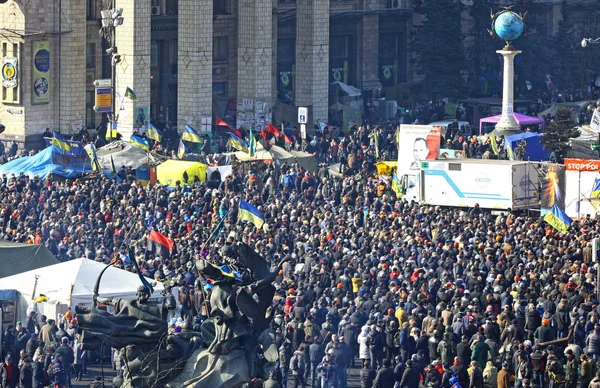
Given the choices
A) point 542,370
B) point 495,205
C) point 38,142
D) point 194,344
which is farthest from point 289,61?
point 194,344

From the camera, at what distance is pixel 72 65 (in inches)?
2387

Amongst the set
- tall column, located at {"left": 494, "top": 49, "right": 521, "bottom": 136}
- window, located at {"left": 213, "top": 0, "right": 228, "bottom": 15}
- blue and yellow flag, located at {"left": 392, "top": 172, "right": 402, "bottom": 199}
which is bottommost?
blue and yellow flag, located at {"left": 392, "top": 172, "right": 402, "bottom": 199}

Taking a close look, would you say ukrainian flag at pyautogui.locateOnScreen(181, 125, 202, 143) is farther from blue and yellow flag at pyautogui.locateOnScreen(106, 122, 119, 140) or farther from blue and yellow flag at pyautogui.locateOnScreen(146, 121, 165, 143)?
blue and yellow flag at pyautogui.locateOnScreen(106, 122, 119, 140)

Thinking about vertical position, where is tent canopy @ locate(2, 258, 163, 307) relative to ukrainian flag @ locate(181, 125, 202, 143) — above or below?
below

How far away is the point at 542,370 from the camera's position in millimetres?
30312

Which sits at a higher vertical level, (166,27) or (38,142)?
(166,27)

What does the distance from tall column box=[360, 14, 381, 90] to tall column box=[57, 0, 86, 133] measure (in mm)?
Result: 15143

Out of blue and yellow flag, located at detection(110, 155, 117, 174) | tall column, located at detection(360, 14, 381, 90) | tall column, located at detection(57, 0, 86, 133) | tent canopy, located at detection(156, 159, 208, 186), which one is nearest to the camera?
tent canopy, located at detection(156, 159, 208, 186)

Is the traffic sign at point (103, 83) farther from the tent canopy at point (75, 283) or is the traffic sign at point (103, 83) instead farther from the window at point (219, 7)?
the tent canopy at point (75, 283)

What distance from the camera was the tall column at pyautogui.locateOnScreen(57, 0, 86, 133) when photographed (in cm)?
6028

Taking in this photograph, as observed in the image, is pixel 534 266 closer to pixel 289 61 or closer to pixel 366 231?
pixel 366 231

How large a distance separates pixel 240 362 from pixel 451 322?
8.29 metres

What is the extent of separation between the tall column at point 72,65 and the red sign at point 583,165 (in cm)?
2107

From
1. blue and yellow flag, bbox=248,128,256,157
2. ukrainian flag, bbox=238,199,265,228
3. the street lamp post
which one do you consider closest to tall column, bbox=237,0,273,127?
the street lamp post
